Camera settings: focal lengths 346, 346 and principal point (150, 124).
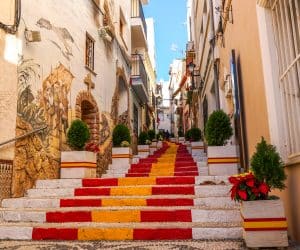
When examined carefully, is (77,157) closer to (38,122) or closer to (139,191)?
(38,122)

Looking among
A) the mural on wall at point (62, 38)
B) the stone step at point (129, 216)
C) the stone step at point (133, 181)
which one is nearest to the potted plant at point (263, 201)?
the stone step at point (129, 216)

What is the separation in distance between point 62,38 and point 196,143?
315 inches

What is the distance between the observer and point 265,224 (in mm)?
3867

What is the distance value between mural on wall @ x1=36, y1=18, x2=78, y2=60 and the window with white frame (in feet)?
16.3

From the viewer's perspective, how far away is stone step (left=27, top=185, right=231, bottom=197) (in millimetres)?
5918

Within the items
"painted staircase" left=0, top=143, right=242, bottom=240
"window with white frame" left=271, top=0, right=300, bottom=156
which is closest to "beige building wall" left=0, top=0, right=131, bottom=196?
"painted staircase" left=0, top=143, right=242, bottom=240

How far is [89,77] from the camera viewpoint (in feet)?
32.9

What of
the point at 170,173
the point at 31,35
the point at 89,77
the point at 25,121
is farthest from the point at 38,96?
the point at 170,173

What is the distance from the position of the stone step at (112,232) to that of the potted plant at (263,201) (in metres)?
0.58

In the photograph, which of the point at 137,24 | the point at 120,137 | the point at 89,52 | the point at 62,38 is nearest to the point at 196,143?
the point at 120,137

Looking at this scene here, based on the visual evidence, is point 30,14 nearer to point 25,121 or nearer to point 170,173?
point 25,121

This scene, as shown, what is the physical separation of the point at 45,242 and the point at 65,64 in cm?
490

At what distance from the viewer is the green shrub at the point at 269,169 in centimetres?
396

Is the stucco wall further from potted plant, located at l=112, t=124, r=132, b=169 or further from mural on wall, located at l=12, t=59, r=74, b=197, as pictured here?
potted plant, located at l=112, t=124, r=132, b=169
